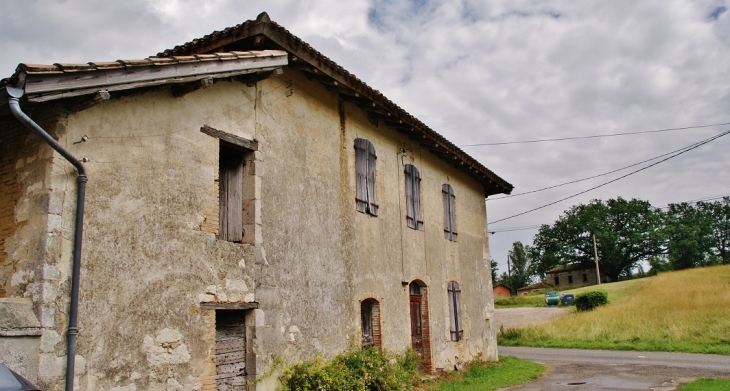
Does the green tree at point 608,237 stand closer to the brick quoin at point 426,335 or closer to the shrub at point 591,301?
the shrub at point 591,301

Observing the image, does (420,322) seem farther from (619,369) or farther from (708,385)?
(619,369)

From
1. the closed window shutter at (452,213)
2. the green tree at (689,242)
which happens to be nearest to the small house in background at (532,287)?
the green tree at (689,242)

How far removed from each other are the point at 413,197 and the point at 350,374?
5189 millimetres

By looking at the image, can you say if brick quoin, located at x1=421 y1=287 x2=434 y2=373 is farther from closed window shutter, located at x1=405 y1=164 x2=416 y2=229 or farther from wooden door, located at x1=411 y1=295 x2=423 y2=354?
closed window shutter, located at x1=405 y1=164 x2=416 y2=229

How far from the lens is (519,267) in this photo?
77.4m

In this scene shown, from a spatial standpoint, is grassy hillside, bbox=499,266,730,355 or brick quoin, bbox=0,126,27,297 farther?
grassy hillside, bbox=499,266,730,355

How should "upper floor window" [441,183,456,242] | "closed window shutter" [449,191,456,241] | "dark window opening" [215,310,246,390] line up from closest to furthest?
1. "dark window opening" [215,310,246,390]
2. "upper floor window" [441,183,456,242]
3. "closed window shutter" [449,191,456,241]

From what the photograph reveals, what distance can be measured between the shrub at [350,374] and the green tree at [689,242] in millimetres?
59057

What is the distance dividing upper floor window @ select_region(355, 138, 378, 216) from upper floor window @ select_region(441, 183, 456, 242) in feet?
12.5

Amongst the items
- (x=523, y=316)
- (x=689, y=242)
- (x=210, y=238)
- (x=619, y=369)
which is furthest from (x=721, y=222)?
(x=210, y=238)

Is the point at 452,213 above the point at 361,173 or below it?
below

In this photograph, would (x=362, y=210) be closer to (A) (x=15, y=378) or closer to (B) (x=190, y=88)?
(B) (x=190, y=88)

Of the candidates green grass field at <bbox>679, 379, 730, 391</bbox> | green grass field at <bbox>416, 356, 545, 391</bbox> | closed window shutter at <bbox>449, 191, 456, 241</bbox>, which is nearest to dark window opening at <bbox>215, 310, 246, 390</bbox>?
green grass field at <bbox>416, 356, 545, 391</bbox>

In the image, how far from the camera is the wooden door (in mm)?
12672
